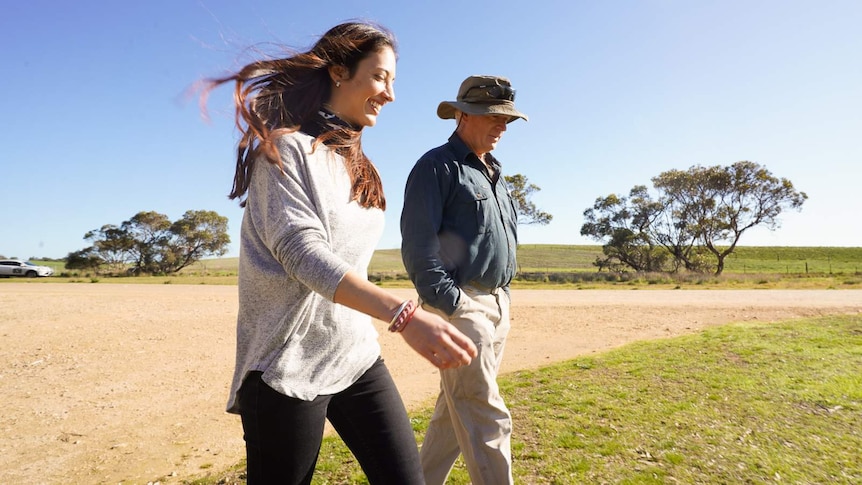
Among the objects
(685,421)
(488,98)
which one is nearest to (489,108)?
(488,98)

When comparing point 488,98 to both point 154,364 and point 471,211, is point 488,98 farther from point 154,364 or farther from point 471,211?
point 154,364

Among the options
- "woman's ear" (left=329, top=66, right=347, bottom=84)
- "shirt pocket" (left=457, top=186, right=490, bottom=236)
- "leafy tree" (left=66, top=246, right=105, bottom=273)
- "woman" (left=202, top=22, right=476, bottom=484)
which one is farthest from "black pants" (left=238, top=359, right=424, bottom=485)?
"leafy tree" (left=66, top=246, right=105, bottom=273)

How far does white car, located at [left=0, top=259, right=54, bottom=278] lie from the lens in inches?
1375

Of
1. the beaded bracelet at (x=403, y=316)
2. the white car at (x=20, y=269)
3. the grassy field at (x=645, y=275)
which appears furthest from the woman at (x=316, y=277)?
the white car at (x=20, y=269)

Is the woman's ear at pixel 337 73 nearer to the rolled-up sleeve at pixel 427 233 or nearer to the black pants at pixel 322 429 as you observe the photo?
the black pants at pixel 322 429

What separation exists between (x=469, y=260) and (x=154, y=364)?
702cm

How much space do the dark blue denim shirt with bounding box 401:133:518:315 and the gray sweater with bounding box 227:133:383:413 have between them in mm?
1155

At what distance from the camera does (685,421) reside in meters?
4.50

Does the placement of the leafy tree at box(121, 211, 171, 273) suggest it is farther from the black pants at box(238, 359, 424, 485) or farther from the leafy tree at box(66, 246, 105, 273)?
the black pants at box(238, 359, 424, 485)

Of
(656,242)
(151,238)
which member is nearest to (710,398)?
(656,242)

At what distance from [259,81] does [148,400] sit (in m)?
5.95

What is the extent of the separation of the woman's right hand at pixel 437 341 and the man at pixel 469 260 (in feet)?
5.03

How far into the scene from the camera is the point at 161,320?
11.8 m

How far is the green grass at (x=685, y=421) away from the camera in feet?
11.8
